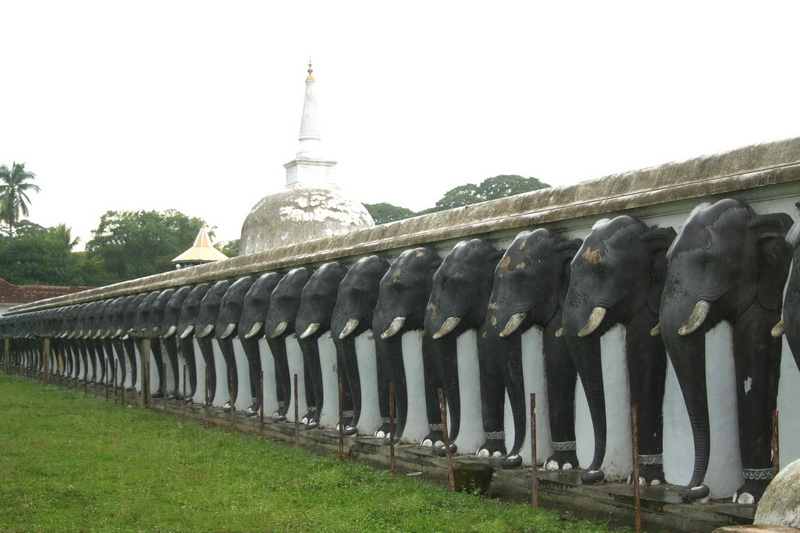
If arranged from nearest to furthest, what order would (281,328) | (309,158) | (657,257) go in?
1. (657,257)
2. (281,328)
3. (309,158)

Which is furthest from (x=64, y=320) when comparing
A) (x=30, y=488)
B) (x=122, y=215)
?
(x=122, y=215)

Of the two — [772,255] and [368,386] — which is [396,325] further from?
[772,255]

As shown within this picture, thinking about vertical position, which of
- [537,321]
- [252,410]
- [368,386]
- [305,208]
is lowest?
[252,410]

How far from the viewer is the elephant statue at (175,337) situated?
1981 cm

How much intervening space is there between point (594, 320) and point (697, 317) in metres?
1.23

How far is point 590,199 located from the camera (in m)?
9.83

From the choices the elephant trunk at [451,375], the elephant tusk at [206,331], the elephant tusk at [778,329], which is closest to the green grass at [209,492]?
the elephant trunk at [451,375]

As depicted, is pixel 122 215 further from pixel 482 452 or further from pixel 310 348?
pixel 482 452

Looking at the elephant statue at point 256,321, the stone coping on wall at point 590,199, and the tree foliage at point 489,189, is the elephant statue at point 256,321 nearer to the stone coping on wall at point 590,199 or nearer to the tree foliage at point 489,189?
the stone coping on wall at point 590,199

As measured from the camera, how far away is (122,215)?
6444 cm

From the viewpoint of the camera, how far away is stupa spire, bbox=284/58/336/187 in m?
31.1

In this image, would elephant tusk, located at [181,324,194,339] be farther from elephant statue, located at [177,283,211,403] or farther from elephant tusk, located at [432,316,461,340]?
elephant tusk, located at [432,316,461,340]

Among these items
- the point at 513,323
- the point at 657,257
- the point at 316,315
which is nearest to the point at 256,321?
the point at 316,315

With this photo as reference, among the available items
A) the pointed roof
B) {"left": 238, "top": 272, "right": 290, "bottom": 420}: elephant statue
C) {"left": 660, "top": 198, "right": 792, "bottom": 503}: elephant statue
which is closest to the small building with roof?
the pointed roof
